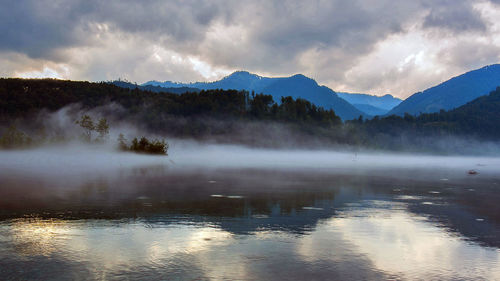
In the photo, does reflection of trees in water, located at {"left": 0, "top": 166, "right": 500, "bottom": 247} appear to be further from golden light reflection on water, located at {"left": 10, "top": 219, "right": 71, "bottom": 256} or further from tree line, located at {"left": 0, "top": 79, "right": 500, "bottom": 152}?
tree line, located at {"left": 0, "top": 79, "right": 500, "bottom": 152}

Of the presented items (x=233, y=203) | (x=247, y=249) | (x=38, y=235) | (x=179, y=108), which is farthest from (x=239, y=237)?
(x=179, y=108)

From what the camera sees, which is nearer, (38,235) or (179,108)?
(38,235)

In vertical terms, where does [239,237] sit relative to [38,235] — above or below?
below

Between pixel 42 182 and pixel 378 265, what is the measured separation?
79.4 ft

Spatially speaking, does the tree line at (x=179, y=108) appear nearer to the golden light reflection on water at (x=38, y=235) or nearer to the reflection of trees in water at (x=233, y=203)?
A: the reflection of trees in water at (x=233, y=203)

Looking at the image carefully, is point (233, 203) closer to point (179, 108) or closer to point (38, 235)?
point (38, 235)

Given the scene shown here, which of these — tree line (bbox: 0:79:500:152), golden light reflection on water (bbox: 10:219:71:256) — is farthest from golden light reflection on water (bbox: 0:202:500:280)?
tree line (bbox: 0:79:500:152)

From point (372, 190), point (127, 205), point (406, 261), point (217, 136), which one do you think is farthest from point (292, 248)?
point (217, 136)

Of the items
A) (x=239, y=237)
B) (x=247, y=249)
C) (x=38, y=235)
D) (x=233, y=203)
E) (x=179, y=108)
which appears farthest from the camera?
(x=179, y=108)

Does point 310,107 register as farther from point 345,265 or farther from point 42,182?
point 345,265

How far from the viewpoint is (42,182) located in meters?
29.2

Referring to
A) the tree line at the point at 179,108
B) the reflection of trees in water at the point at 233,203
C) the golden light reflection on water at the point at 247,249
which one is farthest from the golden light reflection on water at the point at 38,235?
the tree line at the point at 179,108

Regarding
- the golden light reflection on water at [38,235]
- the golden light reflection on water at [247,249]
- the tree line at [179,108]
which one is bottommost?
the golden light reflection on water at [247,249]

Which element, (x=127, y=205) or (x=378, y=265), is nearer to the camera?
(x=378, y=265)
